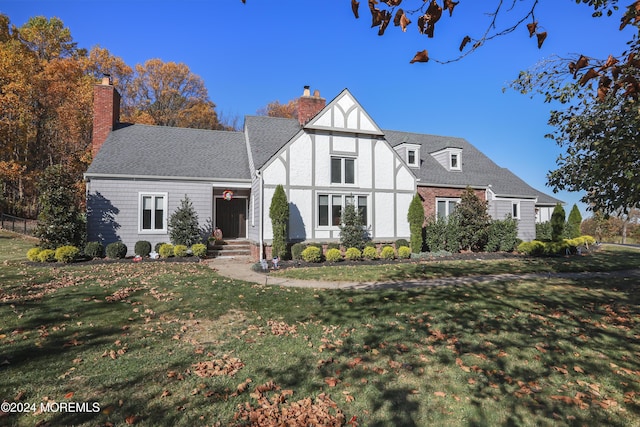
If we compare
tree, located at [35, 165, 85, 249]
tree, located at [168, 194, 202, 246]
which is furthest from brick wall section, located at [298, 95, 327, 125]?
tree, located at [35, 165, 85, 249]

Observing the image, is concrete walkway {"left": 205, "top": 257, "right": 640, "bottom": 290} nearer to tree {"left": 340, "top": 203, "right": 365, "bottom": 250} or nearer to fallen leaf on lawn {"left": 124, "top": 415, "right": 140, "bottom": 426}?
tree {"left": 340, "top": 203, "right": 365, "bottom": 250}

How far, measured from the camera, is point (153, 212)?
16.3 metres

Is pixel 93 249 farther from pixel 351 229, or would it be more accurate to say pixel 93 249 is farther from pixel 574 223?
pixel 574 223

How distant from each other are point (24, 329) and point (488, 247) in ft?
63.7

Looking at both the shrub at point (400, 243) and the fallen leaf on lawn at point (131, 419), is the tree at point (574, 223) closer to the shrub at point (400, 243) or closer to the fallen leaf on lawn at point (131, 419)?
the shrub at point (400, 243)

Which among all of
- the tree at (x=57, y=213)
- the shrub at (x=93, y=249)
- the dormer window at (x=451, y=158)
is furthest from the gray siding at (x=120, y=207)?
the dormer window at (x=451, y=158)

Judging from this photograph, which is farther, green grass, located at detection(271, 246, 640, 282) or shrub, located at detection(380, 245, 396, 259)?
shrub, located at detection(380, 245, 396, 259)

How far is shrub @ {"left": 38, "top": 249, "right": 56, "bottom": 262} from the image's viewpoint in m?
12.8

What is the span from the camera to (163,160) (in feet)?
57.7

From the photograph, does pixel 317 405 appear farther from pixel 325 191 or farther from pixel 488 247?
pixel 488 247

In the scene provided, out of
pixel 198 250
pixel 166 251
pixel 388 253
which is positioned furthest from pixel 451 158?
pixel 166 251

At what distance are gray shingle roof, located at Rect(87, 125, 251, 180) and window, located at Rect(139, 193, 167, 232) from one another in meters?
1.17

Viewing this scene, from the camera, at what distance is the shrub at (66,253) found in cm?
1293

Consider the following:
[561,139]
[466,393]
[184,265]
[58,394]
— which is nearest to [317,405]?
A: [466,393]
